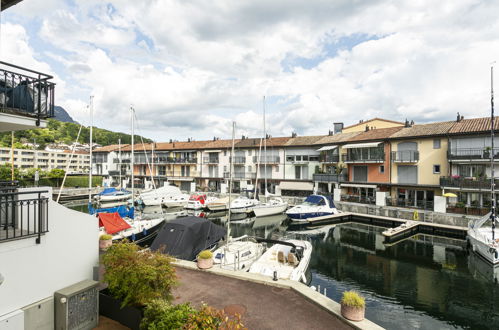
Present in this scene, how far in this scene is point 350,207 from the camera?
37875mm

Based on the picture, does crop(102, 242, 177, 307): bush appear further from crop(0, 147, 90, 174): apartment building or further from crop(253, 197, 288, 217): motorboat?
crop(0, 147, 90, 174): apartment building

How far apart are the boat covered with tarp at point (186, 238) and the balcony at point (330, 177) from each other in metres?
30.4

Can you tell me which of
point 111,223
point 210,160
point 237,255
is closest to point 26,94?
point 237,255

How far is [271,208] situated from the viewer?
3984 cm

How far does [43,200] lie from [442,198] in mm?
37760

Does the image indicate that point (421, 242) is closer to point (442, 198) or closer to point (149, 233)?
point (442, 198)

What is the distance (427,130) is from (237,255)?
3459cm

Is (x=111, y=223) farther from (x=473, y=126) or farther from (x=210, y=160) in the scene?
(x=473, y=126)

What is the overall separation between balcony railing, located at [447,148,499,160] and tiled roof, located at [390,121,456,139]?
9.28ft

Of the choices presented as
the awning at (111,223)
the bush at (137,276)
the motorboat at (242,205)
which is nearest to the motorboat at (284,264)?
the bush at (137,276)

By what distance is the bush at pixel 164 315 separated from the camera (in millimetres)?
6438

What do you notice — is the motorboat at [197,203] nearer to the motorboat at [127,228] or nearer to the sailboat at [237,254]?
the motorboat at [127,228]

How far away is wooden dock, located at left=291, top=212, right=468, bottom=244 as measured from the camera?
28172mm

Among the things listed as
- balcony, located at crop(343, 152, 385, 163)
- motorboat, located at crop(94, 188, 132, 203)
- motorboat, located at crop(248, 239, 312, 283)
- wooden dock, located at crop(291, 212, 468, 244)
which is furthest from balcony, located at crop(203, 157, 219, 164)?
motorboat, located at crop(248, 239, 312, 283)
